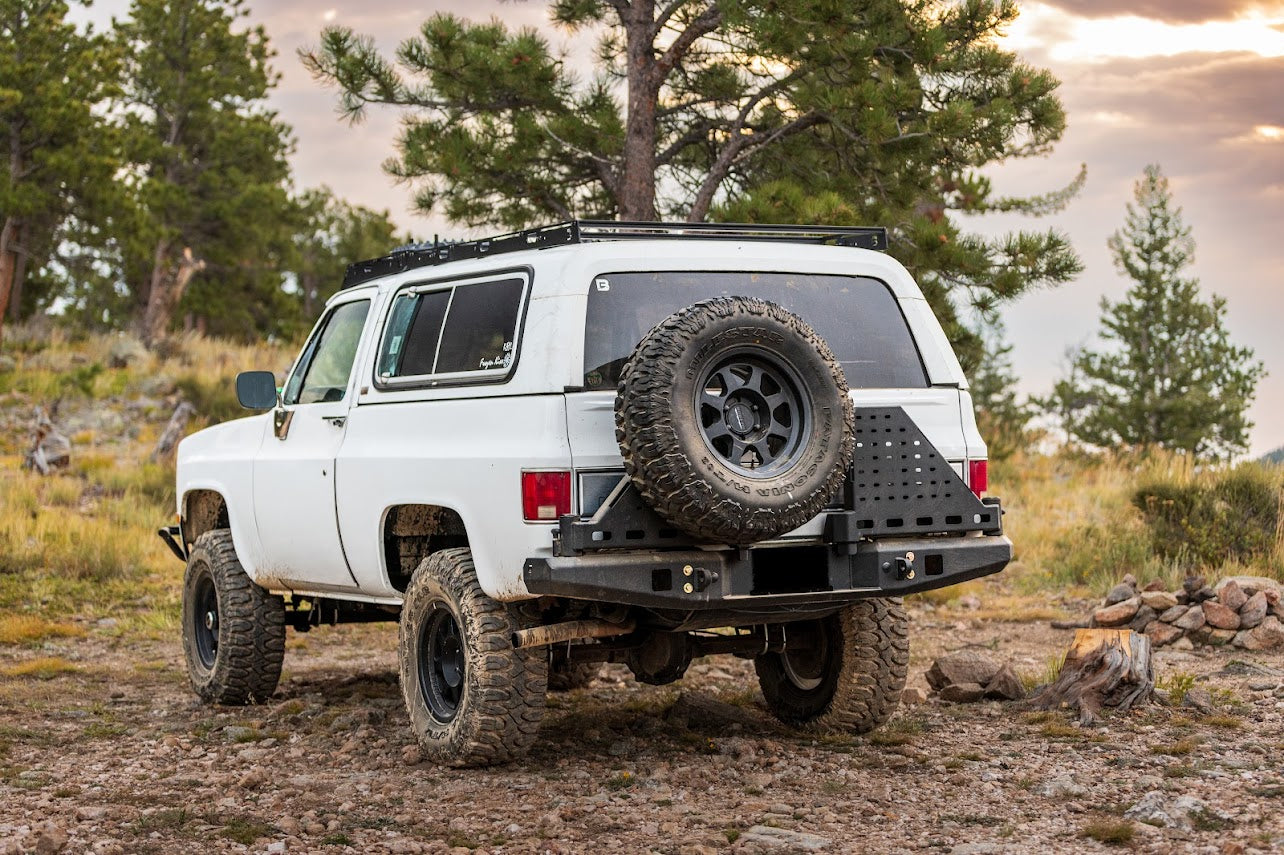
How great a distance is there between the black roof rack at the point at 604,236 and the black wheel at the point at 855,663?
1695 millimetres

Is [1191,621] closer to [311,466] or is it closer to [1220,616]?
[1220,616]

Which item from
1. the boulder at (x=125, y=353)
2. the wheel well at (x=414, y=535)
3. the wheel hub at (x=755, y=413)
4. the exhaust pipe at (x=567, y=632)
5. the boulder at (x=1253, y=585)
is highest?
the boulder at (x=125, y=353)

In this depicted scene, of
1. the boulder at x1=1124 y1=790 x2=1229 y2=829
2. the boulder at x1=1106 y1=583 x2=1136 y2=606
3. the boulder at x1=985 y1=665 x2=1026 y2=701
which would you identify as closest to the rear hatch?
the boulder at x1=1124 y1=790 x2=1229 y2=829

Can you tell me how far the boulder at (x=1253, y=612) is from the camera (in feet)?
32.1

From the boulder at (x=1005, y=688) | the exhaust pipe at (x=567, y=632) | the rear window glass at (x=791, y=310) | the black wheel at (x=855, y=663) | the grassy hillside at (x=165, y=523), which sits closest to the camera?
the rear window glass at (x=791, y=310)

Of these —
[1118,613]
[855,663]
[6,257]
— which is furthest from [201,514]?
[6,257]

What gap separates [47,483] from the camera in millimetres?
18219

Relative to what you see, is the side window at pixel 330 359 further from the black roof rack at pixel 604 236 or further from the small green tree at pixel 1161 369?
the small green tree at pixel 1161 369

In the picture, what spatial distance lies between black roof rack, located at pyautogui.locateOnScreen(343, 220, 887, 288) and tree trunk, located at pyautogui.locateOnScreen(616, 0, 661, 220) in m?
6.58

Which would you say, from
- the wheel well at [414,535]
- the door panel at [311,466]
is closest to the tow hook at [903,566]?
the wheel well at [414,535]

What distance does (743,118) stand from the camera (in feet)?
45.7

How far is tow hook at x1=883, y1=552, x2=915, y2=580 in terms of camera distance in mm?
6082

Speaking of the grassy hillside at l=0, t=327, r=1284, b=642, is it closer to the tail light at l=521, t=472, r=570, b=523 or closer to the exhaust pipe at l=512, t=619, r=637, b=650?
the exhaust pipe at l=512, t=619, r=637, b=650

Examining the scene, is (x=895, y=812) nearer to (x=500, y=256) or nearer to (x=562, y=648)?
(x=562, y=648)
